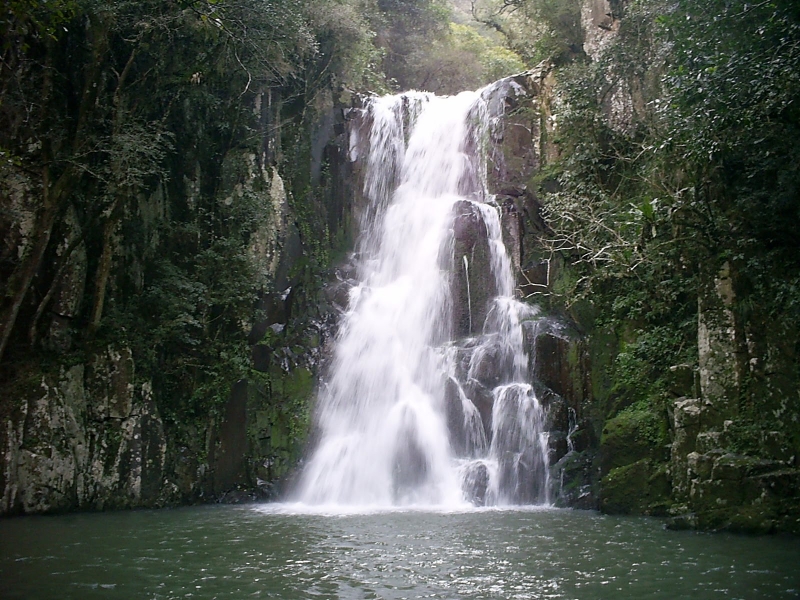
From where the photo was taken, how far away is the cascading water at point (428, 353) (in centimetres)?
1345

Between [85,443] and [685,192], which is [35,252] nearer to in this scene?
[85,443]

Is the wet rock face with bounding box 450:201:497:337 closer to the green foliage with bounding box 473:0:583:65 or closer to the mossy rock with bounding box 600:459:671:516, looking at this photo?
the mossy rock with bounding box 600:459:671:516

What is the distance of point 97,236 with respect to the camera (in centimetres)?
1429

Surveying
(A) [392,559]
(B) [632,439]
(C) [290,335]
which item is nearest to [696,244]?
(B) [632,439]

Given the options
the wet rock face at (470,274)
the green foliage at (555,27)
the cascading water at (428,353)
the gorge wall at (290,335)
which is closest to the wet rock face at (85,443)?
the gorge wall at (290,335)

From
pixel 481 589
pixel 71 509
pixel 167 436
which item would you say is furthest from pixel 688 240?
pixel 71 509

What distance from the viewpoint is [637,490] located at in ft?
37.9

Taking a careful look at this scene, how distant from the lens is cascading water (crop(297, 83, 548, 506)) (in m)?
13.4

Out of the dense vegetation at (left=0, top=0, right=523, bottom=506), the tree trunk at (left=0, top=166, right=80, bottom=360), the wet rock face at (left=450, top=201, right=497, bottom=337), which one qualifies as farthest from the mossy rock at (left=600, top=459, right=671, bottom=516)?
the tree trunk at (left=0, top=166, right=80, bottom=360)

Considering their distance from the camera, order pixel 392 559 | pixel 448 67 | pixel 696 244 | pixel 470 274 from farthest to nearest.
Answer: pixel 448 67
pixel 470 274
pixel 696 244
pixel 392 559

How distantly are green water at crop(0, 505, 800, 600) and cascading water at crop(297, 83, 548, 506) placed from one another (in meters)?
2.09

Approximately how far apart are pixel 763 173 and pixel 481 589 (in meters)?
7.83

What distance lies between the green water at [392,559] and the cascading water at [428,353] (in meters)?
2.09

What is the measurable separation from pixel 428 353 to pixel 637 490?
5482 millimetres
